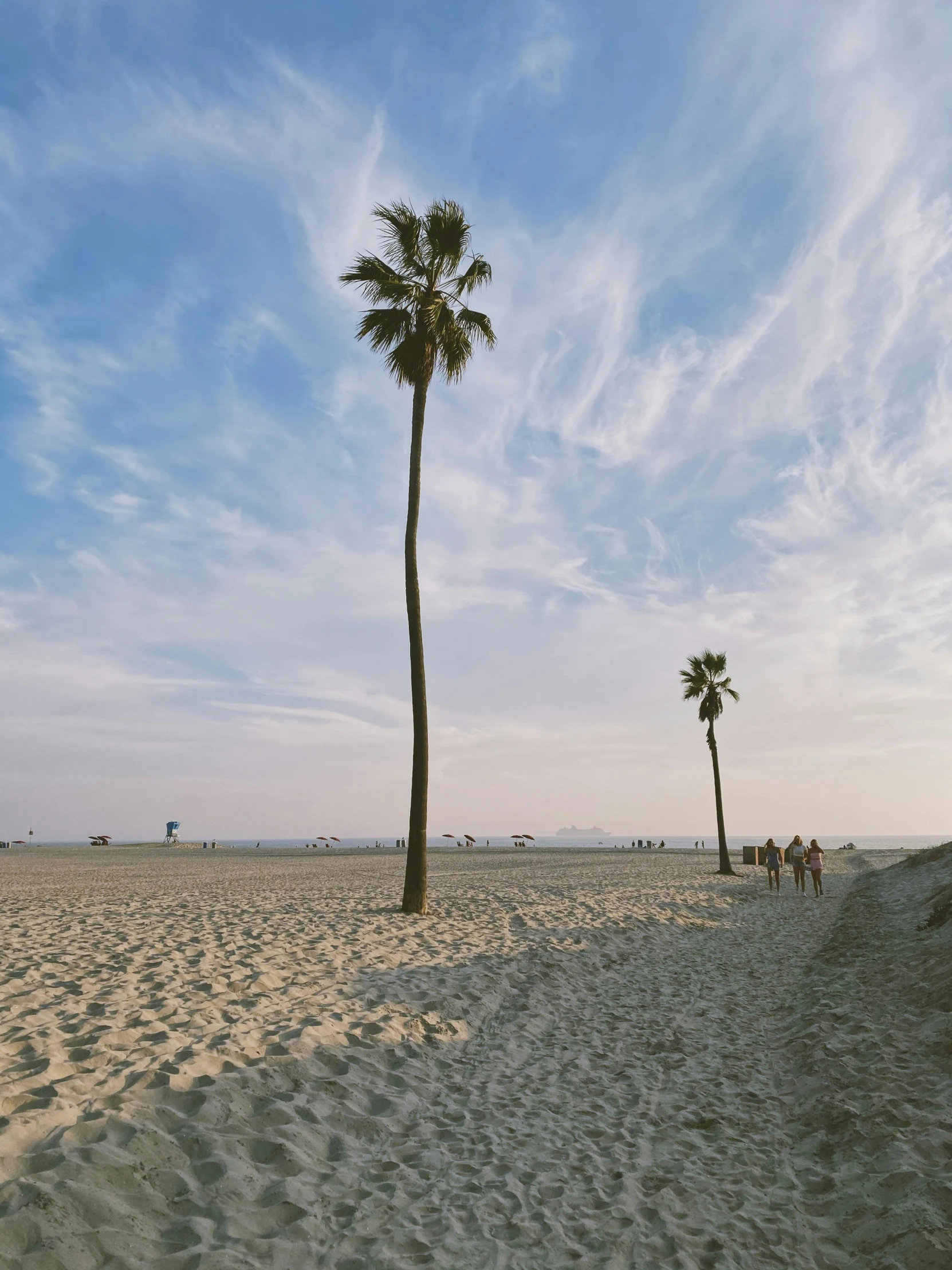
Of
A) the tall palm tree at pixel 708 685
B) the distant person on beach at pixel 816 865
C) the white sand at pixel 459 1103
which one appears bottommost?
the white sand at pixel 459 1103

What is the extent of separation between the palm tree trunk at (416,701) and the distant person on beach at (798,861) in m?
16.2

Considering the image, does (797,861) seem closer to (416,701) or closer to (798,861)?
(798,861)

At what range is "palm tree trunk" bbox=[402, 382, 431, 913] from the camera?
15617mm

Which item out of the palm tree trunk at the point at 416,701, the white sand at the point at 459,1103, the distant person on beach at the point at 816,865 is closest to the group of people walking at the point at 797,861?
the distant person on beach at the point at 816,865

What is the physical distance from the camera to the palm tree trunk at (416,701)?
15617 mm

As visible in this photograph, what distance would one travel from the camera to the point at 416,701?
16172 millimetres

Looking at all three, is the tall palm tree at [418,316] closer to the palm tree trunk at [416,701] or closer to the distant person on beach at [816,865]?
the palm tree trunk at [416,701]

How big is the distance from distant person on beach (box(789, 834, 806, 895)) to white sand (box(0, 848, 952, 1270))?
45.7 ft

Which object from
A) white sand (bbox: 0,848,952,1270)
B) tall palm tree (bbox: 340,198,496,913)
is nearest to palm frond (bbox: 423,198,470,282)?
tall palm tree (bbox: 340,198,496,913)

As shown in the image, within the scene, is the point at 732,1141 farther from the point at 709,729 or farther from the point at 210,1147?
the point at 709,729

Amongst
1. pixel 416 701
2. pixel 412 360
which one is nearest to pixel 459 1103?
pixel 416 701

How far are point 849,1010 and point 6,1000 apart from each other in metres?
9.78

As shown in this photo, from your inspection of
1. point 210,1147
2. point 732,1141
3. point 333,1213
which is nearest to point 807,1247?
point 732,1141

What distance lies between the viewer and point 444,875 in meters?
29.1
